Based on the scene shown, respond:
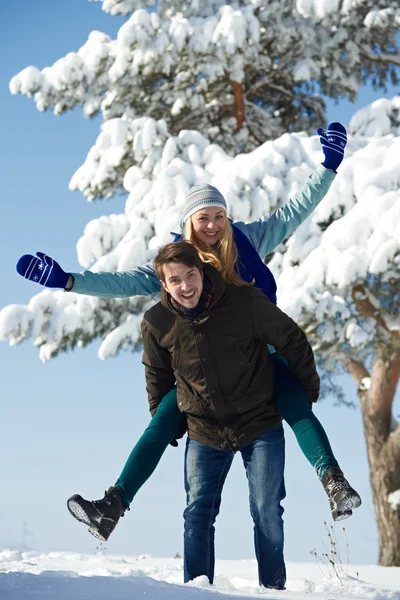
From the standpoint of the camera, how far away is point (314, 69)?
10.2m

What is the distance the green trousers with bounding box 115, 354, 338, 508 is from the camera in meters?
3.01

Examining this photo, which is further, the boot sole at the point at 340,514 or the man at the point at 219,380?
the man at the point at 219,380

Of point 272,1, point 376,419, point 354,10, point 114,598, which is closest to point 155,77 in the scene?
point 272,1

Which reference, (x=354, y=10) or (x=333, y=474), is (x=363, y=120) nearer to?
(x=354, y=10)

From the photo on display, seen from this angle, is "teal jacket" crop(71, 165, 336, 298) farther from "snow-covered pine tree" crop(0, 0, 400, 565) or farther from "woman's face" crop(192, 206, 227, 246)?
"snow-covered pine tree" crop(0, 0, 400, 565)

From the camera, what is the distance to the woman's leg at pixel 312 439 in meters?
2.77

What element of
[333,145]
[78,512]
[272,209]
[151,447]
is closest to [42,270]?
[151,447]

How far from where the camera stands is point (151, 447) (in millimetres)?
3145

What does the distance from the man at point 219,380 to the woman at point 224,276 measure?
91 mm

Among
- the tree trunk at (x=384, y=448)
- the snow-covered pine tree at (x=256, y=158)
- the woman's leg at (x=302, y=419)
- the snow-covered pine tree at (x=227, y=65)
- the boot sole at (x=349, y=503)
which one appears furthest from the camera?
the snow-covered pine tree at (x=227, y=65)

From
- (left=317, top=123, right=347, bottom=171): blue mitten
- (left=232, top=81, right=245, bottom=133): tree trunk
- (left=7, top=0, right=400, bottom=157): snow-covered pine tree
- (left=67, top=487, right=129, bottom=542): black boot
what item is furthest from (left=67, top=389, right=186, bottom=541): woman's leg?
(left=232, top=81, right=245, bottom=133): tree trunk

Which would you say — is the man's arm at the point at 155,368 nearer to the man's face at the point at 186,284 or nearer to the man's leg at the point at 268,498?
the man's face at the point at 186,284

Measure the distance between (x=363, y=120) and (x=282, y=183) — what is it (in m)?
2.17

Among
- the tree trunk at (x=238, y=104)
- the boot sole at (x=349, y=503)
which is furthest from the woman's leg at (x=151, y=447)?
the tree trunk at (x=238, y=104)
